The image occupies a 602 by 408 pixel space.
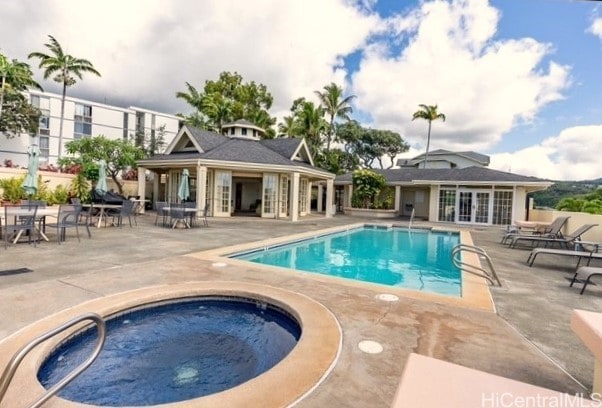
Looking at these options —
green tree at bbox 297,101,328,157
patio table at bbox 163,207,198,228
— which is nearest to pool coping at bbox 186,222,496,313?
patio table at bbox 163,207,198,228

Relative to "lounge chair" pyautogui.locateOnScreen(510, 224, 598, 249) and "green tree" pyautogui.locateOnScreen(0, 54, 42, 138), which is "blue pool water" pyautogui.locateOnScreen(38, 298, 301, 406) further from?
"green tree" pyautogui.locateOnScreen(0, 54, 42, 138)

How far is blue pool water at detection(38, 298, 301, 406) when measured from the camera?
325 cm

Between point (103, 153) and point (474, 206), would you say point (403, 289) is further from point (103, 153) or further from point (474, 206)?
point (103, 153)

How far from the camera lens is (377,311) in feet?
15.5

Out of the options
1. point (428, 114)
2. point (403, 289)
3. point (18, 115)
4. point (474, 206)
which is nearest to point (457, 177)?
point (474, 206)

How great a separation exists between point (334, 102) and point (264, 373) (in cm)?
3452

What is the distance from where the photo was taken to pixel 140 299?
16.1 feet

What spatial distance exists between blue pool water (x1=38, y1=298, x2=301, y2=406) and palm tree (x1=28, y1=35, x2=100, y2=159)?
28.9 m

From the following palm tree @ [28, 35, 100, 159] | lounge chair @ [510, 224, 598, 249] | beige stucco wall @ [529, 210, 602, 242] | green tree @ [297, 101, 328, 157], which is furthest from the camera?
green tree @ [297, 101, 328, 157]

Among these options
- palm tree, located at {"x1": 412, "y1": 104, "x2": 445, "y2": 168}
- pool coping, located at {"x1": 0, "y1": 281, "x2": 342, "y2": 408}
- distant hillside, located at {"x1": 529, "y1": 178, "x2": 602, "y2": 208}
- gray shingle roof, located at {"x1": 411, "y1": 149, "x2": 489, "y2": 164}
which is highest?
palm tree, located at {"x1": 412, "y1": 104, "x2": 445, "y2": 168}

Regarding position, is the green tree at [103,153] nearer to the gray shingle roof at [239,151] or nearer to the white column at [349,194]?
the gray shingle roof at [239,151]

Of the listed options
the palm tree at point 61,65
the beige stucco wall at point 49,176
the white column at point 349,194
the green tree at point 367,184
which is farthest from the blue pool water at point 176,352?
the palm tree at point 61,65

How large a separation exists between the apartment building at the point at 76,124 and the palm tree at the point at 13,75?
11.1m

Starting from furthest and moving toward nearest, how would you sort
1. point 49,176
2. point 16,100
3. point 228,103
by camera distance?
point 228,103 < point 16,100 < point 49,176
